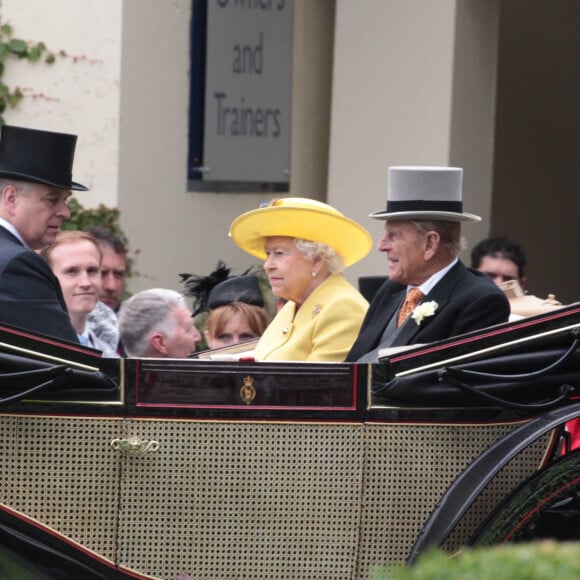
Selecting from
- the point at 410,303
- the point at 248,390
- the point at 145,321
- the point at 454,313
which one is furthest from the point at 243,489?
the point at 145,321

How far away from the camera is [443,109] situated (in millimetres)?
7031

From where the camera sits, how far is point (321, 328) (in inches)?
190

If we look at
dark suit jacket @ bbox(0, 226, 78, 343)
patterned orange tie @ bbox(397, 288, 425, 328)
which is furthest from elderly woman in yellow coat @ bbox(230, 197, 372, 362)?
dark suit jacket @ bbox(0, 226, 78, 343)

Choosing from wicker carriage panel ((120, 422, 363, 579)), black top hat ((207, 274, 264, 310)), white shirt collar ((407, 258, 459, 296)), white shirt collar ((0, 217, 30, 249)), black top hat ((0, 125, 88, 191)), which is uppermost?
black top hat ((0, 125, 88, 191))

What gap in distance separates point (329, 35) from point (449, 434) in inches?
187

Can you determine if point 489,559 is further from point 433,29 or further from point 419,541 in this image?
point 433,29

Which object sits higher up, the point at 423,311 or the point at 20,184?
the point at 20,184

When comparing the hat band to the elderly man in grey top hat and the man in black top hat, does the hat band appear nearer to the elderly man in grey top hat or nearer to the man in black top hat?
the elderly man in grey top hat

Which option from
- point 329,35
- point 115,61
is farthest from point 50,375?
point 329,35

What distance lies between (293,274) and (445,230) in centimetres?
57

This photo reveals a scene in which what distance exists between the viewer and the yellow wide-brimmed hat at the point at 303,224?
4859 mm

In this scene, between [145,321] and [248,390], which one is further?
[145,321]

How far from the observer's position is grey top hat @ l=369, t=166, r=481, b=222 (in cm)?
475

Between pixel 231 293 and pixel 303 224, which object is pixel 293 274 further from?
pixel 231 293
